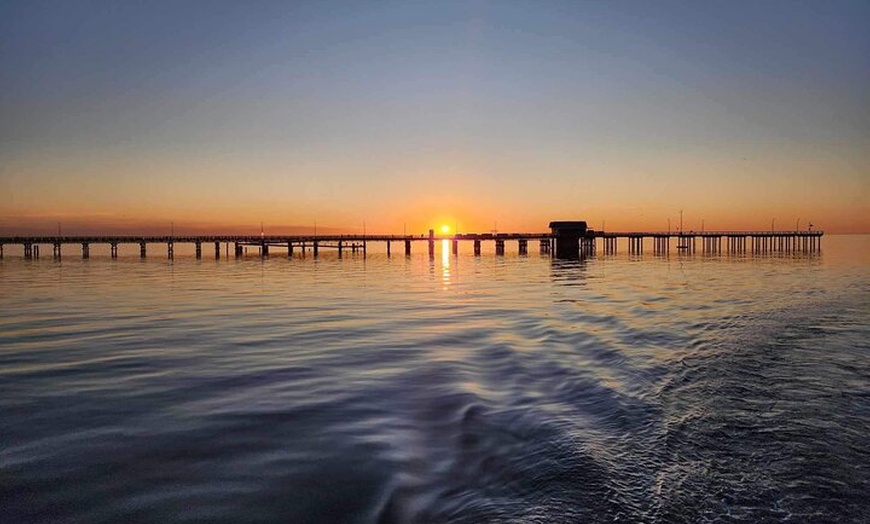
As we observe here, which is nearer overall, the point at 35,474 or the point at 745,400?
the point at 35,474

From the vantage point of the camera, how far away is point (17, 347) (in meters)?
14.6

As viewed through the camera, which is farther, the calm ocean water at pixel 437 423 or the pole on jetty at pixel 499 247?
the pole on jetty at pixel 499 247

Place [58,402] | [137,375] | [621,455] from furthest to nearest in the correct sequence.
A: [137,375] < [58,402] < [621,455]

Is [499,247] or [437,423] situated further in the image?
[499,247]

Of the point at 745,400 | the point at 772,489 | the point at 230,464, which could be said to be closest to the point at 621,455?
the point at 772,489

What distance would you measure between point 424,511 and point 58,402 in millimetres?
6946

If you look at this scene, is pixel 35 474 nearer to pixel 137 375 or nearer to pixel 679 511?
pixel 137 375

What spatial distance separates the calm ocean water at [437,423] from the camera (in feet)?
17.9

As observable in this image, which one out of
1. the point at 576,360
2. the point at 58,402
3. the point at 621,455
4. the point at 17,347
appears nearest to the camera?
the point at 621,455

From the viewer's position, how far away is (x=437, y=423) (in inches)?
326

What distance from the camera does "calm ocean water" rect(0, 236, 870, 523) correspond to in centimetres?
546

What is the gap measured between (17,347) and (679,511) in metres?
15.9

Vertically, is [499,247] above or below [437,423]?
below

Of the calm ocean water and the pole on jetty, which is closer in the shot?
the calm ocean water
